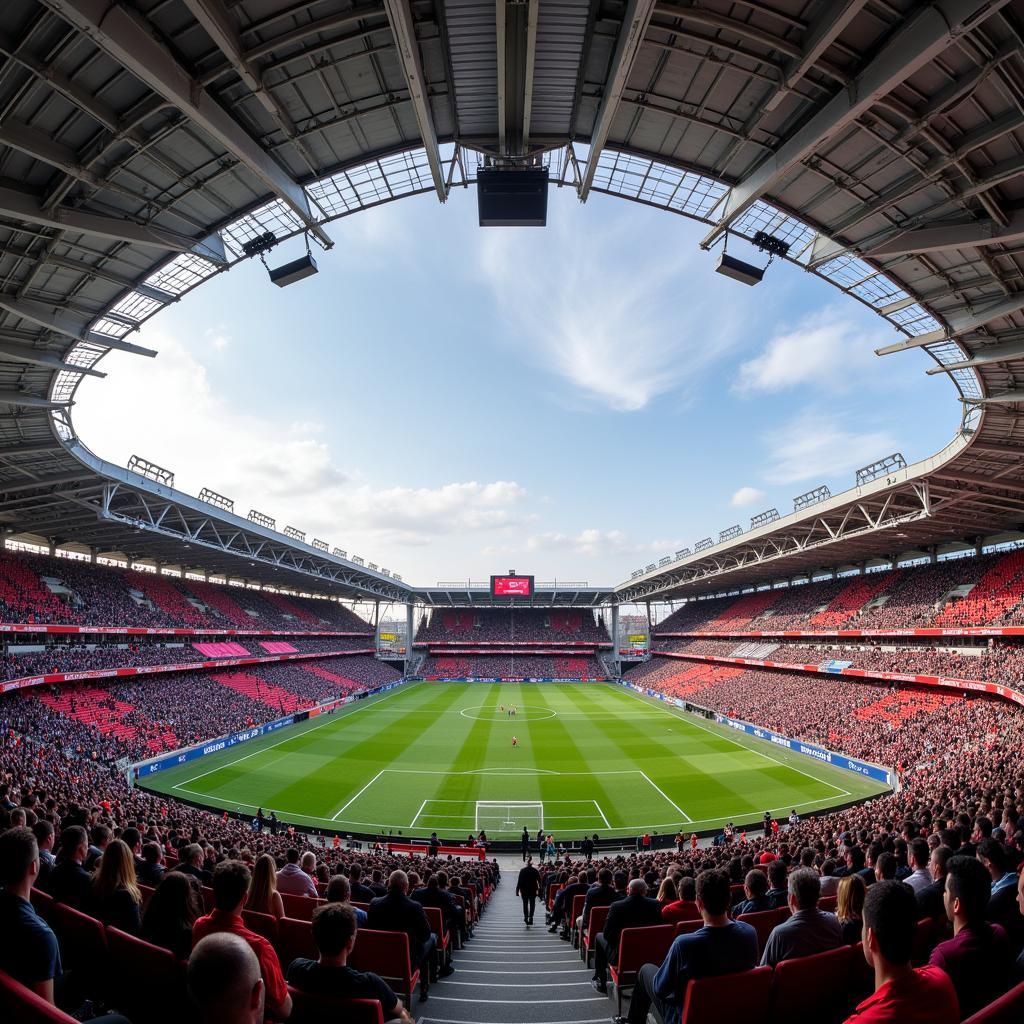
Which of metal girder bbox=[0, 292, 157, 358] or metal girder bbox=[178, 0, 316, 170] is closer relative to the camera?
metal girder bbox=[178, 0, 316, 170]

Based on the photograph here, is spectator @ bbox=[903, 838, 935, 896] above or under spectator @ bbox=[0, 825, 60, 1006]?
under

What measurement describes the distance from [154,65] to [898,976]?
12940 mm

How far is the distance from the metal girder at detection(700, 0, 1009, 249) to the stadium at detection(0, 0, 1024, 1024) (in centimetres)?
6

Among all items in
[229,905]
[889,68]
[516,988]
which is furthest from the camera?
[889,68]

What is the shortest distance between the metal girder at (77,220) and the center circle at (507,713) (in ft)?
147

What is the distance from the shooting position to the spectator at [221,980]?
7.57 ft

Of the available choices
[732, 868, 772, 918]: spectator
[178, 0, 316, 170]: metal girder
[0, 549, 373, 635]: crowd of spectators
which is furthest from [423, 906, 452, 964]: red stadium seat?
[0, 549, 373, 635]: crowd of spectators

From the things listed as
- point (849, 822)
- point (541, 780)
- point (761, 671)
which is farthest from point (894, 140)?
point (761, 671)

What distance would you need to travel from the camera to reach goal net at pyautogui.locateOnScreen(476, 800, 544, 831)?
25.4m

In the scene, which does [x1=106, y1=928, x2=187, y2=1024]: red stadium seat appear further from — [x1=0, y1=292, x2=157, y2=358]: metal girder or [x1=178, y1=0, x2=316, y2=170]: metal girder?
[x1=0, y1=292, x2=157, y2=358]: metal girder

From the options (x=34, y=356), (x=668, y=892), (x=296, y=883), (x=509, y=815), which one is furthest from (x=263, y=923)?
(x=509, y=815)

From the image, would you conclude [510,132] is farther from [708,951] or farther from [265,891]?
[708,951]

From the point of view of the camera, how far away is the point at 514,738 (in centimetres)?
4178

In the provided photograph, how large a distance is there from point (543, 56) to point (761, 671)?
55.5 metres
